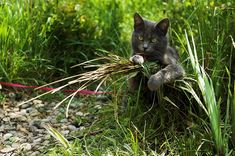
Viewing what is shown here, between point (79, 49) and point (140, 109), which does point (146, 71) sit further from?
point (79, 49)

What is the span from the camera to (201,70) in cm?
371

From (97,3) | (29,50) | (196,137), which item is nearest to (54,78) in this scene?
(29,50)

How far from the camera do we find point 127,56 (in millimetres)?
5078

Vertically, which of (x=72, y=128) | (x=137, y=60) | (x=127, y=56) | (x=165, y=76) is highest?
(x=137, y=60)

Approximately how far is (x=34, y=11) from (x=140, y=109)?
177 centimetres

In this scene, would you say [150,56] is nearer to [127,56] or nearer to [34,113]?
[127,56]

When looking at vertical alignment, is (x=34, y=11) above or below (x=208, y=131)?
above

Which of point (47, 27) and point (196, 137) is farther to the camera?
point (47, 27)

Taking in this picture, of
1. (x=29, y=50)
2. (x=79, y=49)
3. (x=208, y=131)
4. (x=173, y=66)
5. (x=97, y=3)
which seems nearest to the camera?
(x=208, y=131)

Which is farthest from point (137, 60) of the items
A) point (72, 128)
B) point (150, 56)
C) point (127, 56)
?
point (127, 56)

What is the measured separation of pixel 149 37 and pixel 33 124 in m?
1.13

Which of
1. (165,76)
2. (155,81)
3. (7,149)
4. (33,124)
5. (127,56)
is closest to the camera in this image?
(155,81)

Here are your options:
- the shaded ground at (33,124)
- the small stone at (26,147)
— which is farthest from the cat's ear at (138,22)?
the small stone at (26,147)

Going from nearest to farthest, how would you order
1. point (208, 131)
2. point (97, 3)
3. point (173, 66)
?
point (208, 131) < point (173, 66) < point (97, 3)
